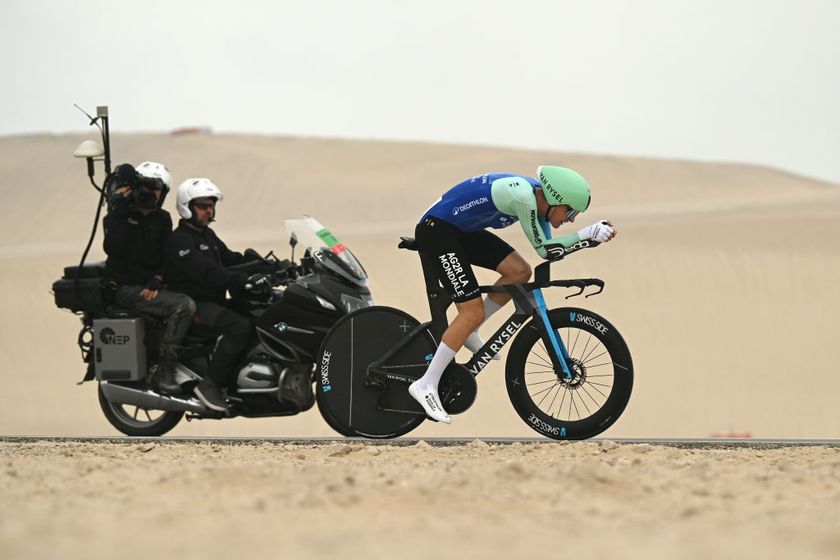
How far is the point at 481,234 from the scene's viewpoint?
7.24 m

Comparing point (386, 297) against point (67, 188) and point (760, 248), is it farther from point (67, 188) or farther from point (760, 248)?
point (67, 188)

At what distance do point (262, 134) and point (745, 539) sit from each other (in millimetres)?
63619

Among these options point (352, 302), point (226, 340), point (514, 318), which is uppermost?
point (352, 302)

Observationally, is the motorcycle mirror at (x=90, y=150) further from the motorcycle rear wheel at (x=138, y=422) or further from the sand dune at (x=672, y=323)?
the sand dune at (x=672, y=323)

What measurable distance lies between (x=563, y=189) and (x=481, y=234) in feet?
2.11

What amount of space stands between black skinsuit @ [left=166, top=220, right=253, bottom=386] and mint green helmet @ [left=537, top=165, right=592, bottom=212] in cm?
219

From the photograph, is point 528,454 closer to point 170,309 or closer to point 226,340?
point 226,340

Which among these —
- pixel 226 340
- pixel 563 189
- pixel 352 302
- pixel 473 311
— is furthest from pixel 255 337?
pixel 563 189

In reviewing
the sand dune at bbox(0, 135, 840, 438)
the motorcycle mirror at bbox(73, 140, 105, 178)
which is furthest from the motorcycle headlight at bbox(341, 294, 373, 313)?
the sand dune at bbox(0, 135, 840, 438)

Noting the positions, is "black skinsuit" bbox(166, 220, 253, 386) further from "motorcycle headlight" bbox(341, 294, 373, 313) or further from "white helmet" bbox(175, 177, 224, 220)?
"motorcycle headlight" bbox(341, 294, 373, 313)

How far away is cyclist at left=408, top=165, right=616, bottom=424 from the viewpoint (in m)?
6.82

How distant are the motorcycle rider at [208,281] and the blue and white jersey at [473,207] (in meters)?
1.44

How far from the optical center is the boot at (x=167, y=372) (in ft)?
26.9

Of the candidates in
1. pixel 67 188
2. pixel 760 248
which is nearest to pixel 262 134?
pixel 67 188
